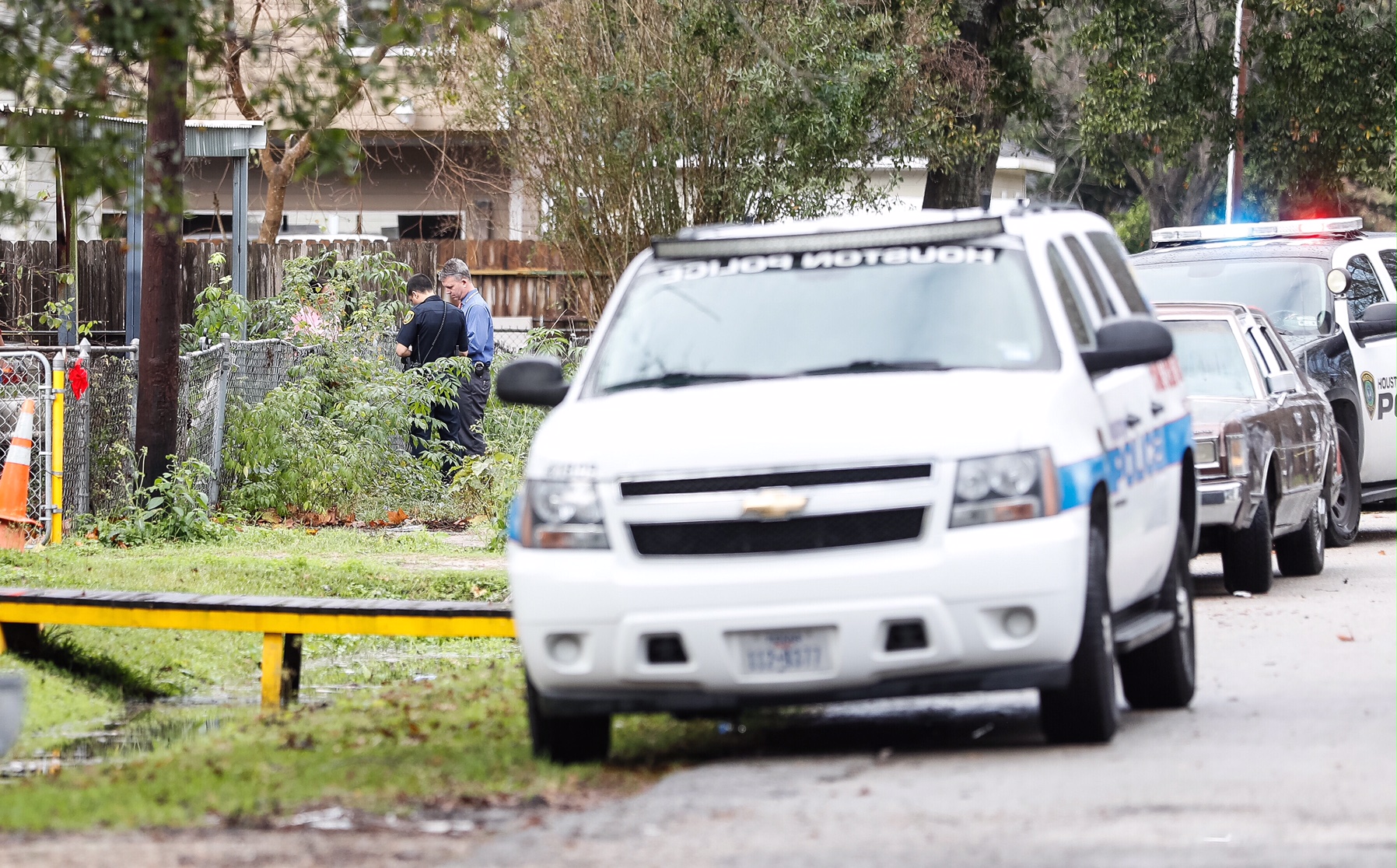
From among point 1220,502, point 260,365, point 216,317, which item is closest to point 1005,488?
point 1220,502

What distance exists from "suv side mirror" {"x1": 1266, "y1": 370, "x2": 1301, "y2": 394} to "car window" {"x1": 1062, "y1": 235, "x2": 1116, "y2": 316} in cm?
506

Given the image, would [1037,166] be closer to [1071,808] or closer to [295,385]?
[295,385]

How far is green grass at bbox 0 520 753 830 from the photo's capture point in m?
6.89

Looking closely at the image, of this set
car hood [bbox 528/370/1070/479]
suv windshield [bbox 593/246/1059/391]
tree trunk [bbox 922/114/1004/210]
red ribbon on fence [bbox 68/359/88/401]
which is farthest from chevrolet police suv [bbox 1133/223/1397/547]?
car hood [bbox 528/370/1070/479]

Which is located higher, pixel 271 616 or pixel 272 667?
pixel 271 616

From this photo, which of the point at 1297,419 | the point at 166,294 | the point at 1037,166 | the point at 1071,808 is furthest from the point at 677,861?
the point at 1037,166

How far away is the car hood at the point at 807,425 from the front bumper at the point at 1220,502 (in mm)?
5307

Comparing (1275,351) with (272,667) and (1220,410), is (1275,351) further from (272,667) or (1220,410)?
(272,667)

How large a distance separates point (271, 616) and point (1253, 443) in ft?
19.6

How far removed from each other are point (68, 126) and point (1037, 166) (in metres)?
43.0

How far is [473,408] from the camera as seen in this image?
64.1 ft

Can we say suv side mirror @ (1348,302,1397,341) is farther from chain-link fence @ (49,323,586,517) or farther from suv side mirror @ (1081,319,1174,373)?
suv side mirror @ (1081,319,1174,373)

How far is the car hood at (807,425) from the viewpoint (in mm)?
6883

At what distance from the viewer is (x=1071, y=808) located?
250 inches
